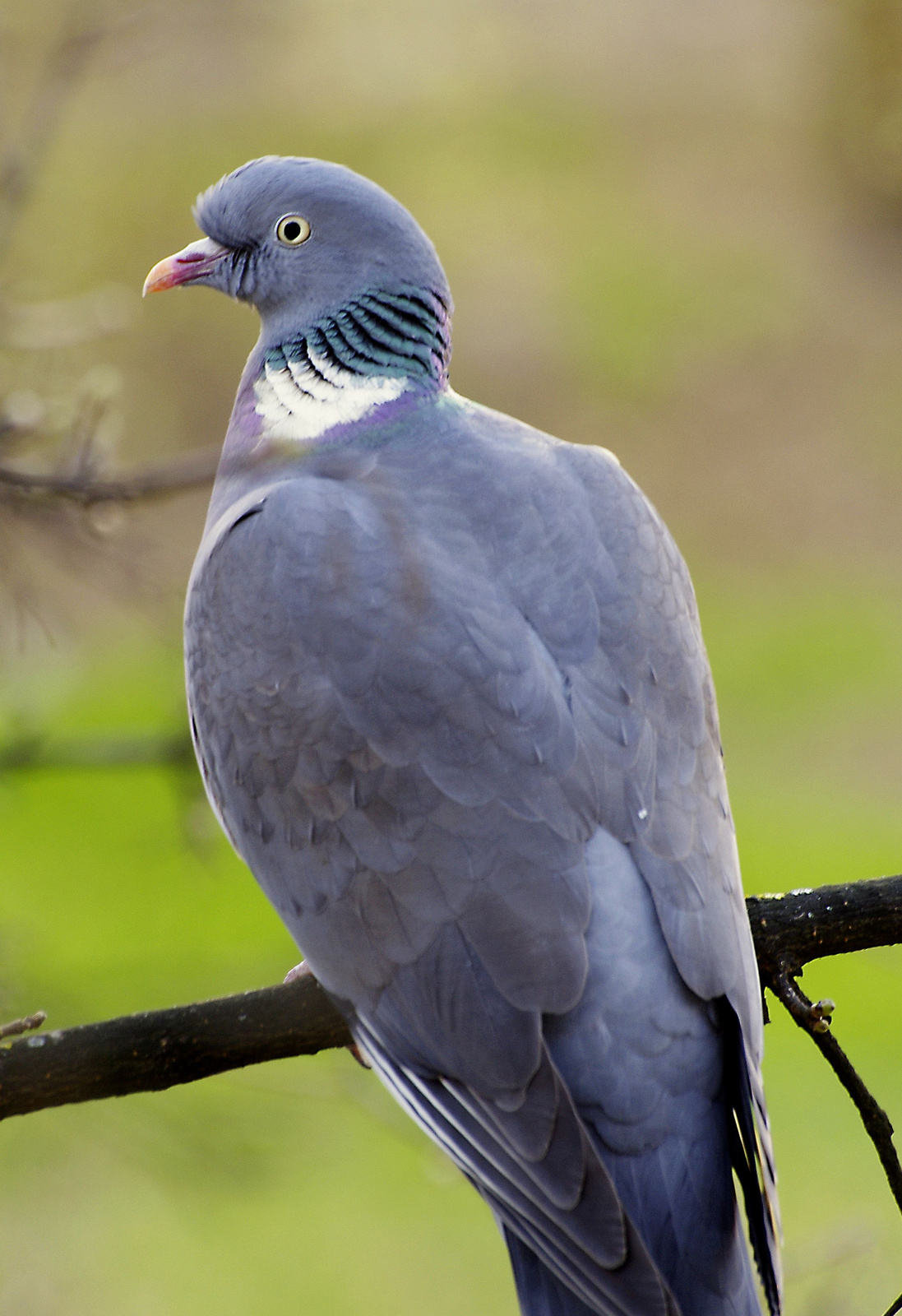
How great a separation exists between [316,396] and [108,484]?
0.36 m

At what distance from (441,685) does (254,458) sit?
1.78ft

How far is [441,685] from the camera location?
5.57 ft

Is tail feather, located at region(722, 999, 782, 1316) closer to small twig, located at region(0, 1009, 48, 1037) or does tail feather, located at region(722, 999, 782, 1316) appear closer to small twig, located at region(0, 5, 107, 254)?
small twig, located at region(0, 1009, 48, 1037)

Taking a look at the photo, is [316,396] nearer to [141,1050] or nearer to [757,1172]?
[141,1050]

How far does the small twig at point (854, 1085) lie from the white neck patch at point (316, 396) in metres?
1.00

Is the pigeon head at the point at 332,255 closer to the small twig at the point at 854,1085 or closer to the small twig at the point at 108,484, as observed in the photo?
the small twig at the point at 108,484

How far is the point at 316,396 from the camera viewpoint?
2086mm

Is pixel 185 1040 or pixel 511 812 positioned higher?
pixel 511 812

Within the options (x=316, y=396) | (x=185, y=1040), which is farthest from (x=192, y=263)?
(x=185, y=1040)

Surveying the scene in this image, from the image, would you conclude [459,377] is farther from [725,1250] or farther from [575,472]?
[725,1250]

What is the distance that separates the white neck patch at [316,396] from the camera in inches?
80.9

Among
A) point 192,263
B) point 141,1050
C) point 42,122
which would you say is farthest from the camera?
point 42,122

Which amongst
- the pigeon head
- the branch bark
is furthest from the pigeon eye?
the branch bark

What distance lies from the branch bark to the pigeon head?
963 millimetres
